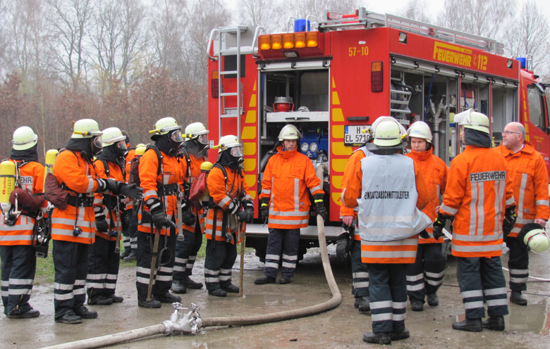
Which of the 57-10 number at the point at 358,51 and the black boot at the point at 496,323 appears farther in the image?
the 57-10 number at the point at 358,51

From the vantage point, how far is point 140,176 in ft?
18.7

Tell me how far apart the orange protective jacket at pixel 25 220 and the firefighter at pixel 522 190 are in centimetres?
454

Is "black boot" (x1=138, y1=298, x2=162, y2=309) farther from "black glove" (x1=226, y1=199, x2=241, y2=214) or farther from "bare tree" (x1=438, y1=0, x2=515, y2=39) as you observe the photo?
"bare tree" (x1=438, y1=0, x2=515, y2=39)

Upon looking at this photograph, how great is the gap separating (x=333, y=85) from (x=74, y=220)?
334cm

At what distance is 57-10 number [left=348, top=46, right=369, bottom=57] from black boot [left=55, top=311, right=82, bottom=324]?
13.4 feet

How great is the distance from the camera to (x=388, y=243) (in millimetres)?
4531

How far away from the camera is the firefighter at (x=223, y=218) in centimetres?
640

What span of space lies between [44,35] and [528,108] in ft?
93.3

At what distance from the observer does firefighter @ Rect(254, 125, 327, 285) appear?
6.98 metres

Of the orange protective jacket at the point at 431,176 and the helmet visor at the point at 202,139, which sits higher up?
the helmet visor at the point at 202,139

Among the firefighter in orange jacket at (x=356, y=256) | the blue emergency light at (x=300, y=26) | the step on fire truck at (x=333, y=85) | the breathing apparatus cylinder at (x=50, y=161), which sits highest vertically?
the blue emergency light at (x=300, y=26)

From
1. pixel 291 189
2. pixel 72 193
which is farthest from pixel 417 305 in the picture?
pixel 72 193

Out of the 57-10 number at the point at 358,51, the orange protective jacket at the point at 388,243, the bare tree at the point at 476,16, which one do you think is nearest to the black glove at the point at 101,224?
the orange protective jacket at the point at 388,243

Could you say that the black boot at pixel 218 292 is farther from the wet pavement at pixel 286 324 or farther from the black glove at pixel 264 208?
the black glove at pixel 264 208
